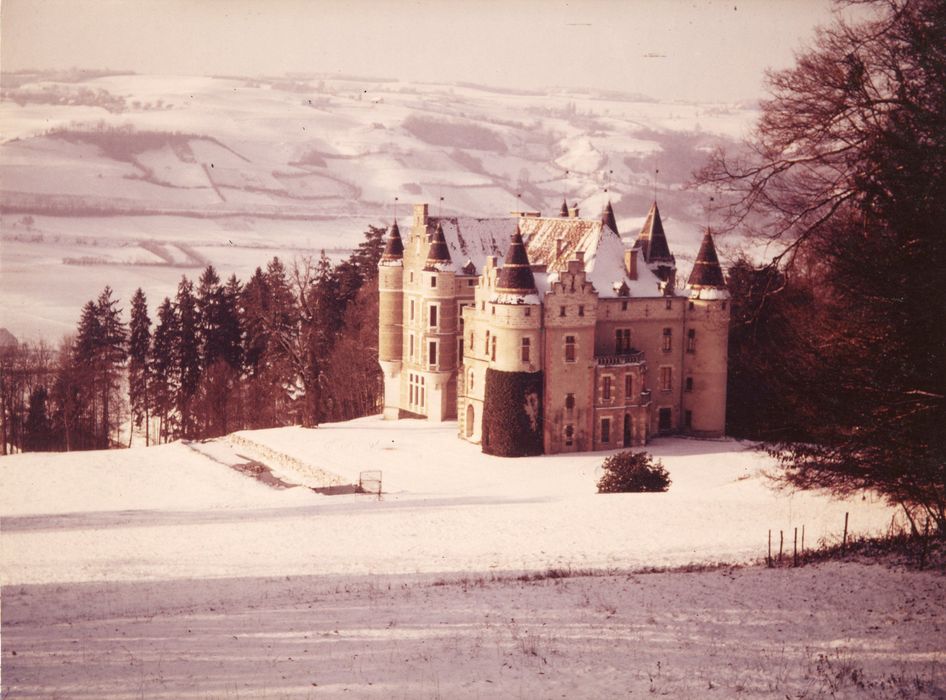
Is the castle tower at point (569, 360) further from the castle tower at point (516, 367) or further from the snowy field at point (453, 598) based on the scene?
the snowy field at point (453, 598)

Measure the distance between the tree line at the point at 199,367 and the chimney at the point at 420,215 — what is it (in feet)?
27.8

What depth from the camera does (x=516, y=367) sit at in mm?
36906

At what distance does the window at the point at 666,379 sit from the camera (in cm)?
4066

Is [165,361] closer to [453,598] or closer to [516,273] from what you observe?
[516,273]

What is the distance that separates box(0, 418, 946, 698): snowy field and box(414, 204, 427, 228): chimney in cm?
1569

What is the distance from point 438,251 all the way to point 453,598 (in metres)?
26.7

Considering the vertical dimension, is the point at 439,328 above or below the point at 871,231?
below

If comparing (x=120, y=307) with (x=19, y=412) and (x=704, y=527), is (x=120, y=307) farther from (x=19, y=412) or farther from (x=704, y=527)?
(x=704, y=527)

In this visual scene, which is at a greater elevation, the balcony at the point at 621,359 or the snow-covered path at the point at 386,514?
the balcony at the point at 621,359

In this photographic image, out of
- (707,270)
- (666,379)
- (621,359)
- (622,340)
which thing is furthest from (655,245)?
(621,359)

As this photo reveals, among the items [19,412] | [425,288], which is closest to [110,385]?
[19,412]

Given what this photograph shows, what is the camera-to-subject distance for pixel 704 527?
23219mm

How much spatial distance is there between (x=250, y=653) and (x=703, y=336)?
29280 mm

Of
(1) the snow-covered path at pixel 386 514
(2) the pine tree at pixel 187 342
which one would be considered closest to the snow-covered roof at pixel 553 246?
(1) the snow-covered path at pixel 386 514
